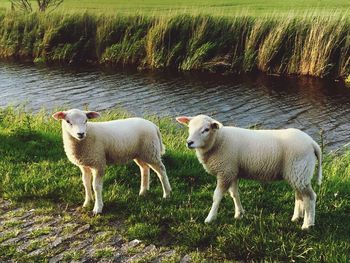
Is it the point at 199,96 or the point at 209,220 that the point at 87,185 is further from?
Result: the point at 199,96

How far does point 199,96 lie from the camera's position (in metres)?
16.9

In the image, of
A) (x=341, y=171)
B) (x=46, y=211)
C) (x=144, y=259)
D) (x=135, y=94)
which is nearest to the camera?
(x=144, y=259)

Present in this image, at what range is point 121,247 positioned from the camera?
4969 mm

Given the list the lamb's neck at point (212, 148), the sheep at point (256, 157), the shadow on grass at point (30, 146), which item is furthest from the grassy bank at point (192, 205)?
the lamb's neck at point (212, 148)

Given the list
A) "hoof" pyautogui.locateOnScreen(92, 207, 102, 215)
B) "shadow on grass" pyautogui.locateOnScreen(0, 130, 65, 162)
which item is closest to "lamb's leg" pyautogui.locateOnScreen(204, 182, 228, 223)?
"hoof" pyautogui.locateOnScreen(92, 207, 102, 215)

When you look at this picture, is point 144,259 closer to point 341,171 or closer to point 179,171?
point 179,171

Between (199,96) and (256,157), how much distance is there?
11644 mm

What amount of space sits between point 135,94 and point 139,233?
12236 mm

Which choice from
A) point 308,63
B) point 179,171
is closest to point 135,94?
point 308,63

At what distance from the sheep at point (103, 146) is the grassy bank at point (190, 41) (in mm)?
13629

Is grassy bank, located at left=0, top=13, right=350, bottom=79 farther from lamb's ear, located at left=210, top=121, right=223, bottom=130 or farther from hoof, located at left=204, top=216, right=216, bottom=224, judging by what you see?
hoof, located at left=204, top=216, right=216, bottom=224

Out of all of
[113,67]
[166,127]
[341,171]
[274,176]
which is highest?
[274,176]

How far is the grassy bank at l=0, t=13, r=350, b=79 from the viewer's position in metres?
18.5

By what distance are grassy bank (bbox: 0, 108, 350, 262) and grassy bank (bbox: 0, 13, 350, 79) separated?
36.8 feet
